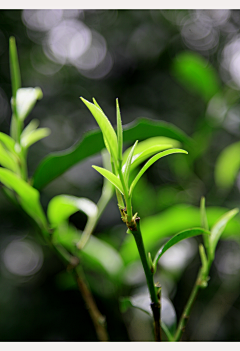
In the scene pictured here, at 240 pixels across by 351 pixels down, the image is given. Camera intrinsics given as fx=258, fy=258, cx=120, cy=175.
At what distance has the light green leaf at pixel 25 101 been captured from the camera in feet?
1.00

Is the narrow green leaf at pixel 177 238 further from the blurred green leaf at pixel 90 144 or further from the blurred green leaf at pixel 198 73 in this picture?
the blurred green leaf at pixel 198 73

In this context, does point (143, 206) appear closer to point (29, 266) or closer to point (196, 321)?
point (196, 321)

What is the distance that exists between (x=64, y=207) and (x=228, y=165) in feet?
1.47

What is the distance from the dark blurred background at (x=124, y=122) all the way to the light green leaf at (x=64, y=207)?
332 mm

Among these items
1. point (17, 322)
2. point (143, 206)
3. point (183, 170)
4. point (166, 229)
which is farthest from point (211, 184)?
point (17, 322)

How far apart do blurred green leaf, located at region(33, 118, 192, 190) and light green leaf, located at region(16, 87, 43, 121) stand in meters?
0.06

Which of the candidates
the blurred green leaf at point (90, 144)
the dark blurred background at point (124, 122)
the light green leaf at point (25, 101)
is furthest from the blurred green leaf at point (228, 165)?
the light green leaf at point (25, 101)

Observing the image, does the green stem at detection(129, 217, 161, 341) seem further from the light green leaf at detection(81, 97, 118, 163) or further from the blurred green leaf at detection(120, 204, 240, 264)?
the blurred green leaf at detection(120, 204, 240, 264)

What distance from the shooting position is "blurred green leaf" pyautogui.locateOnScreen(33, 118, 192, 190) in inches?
11.3

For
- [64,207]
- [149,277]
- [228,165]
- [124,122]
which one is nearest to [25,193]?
[64,207]

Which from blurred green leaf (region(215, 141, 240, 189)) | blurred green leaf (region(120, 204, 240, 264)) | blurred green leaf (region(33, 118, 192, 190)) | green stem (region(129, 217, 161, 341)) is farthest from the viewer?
blurred green leaf (region(215, 141, 240, 189))

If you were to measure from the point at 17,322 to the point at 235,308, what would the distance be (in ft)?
2.44

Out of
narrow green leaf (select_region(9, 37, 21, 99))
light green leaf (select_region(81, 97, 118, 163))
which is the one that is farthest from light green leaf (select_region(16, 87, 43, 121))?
light green leaf (select_region(81, 97, 118, 163))

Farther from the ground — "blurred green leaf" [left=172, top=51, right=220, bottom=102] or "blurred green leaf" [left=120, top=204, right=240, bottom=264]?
"blurred green leaf" [left=172, top=51, right=220, bottom=102]
